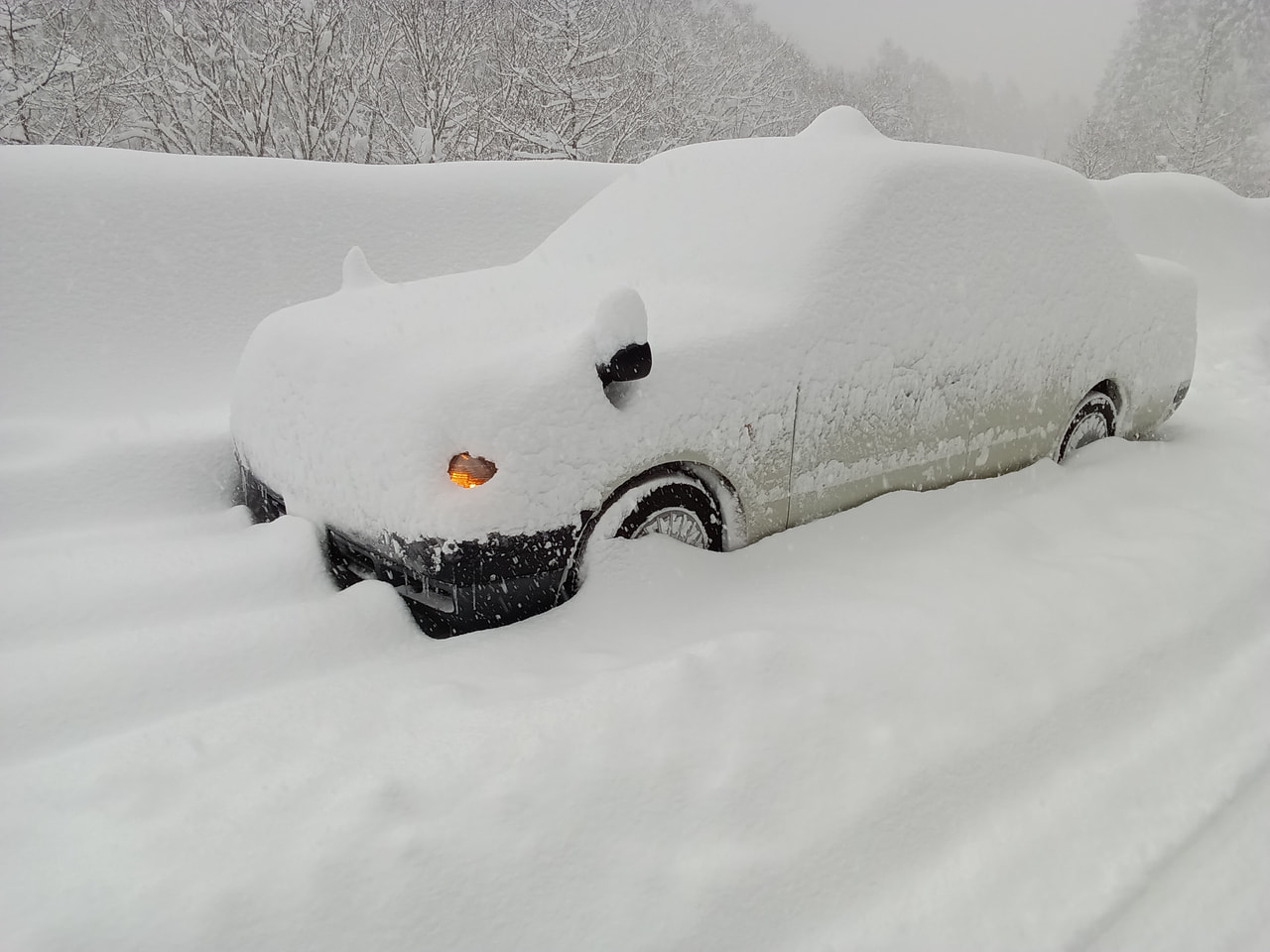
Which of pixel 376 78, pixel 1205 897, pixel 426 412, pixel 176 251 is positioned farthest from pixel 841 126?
pixel 376 78

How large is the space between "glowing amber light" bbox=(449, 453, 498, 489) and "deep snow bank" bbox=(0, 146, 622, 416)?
3190 mm

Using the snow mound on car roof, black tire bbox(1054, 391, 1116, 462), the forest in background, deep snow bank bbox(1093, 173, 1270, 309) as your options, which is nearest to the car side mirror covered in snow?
the snow mound on car roof

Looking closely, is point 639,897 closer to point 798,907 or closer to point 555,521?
point 798,907

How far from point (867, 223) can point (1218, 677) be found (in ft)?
6.31

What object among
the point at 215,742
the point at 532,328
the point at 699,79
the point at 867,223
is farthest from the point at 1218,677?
the point at 699,79

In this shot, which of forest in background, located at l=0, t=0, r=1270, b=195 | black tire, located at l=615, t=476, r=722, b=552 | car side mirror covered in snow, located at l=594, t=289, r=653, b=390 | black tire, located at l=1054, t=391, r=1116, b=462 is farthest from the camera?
forest in background, located at l=0, t=0, r=1270, b=195

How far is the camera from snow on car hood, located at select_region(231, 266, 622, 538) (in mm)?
2164

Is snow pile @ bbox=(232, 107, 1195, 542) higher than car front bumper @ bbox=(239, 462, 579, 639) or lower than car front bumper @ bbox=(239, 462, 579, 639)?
higher

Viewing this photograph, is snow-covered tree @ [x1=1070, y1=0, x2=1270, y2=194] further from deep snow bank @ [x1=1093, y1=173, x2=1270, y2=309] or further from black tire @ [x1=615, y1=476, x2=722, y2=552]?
black tire @ [x1=615, y1=476, x2=722, y2=552]

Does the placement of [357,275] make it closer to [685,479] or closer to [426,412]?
[426,412]

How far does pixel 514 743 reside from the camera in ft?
5.99

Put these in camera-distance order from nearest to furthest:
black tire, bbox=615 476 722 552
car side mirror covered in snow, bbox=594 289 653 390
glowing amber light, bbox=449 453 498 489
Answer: glowing amber light, bbox=449 453 498 489, car side mirror covered in snow, bbox=594 289 653 390, black tire, bbox=615 476 722 552

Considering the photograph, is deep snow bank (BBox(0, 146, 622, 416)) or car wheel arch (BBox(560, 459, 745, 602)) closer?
car wheel arch (BBox(560, 459, 745, 602))

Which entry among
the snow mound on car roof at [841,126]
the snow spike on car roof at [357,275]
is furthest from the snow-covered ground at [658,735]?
the snow mound on car roof at [841,126]
